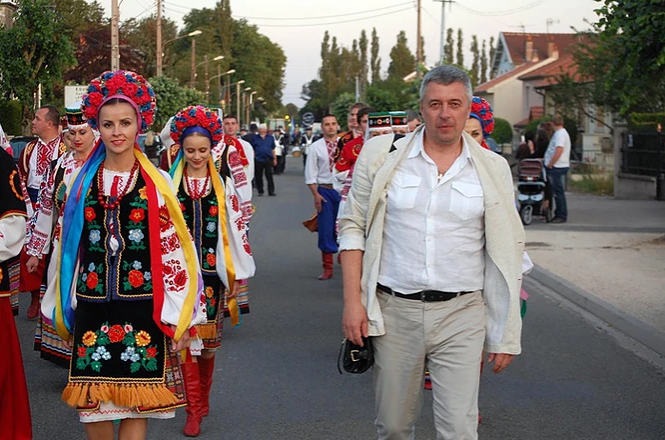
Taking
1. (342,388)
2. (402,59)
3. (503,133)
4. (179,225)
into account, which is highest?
(402,59)

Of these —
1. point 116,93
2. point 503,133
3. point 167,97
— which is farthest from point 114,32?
point 503,133

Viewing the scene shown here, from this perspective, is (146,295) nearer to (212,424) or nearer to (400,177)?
(400,177)

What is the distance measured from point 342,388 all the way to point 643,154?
65.3ft

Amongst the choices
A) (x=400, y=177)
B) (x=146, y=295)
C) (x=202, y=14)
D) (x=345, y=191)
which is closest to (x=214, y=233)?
(x=146, y=295)

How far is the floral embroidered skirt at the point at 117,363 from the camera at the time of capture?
15.2 feet

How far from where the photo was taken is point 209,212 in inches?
270

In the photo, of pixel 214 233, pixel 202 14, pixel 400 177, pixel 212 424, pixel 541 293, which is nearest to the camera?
pixel 400 177

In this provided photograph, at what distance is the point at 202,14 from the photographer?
11925cm

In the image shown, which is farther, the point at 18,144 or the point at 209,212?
the point at 18,144

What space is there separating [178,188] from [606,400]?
3.30m

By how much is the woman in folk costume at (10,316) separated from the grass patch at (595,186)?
24.1 metres

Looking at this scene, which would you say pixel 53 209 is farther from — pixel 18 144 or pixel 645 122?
pixel 645 122

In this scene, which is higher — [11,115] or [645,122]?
[11,115]

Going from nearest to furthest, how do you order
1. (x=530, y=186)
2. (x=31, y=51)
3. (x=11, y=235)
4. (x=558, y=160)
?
(x=11, y=235)
(x=558, y=160)
(x=530, y=186)
(x=31, y=51)
